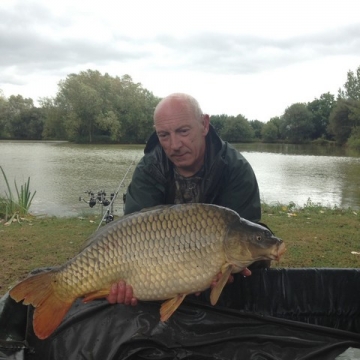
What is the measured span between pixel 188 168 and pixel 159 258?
0.63 m

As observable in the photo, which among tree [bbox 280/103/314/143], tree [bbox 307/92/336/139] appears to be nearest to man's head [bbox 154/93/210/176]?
tree [bbox 307/92/336/139]

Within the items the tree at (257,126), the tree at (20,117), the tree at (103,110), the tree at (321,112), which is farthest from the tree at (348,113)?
the tree at (20,117)

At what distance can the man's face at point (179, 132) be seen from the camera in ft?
5.05

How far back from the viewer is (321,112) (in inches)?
1533

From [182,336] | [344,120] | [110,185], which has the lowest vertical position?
[110,185]

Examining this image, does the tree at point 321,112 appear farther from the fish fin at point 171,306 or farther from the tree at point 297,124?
the fish fin at point 171,306

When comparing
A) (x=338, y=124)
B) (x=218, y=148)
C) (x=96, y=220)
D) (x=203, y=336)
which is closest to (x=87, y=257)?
(x=203, y=336)

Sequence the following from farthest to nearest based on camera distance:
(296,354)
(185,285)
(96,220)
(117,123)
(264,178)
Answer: (117,123)
(264,178)
(96,220)
(296,354)
(185,285)

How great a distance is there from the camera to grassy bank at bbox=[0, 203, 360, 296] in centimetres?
243

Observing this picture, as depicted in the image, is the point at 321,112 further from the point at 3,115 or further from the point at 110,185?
the point at 110,185

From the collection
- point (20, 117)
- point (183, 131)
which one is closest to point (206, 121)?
point (183, 131)

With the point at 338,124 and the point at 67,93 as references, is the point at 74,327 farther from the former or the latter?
the point at 338,124

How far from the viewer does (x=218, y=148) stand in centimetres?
170

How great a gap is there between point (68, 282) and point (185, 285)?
305 mm
